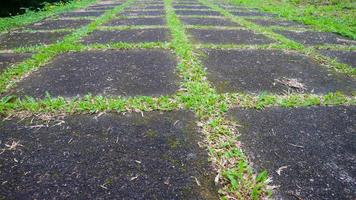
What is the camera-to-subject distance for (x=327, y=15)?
8.08m

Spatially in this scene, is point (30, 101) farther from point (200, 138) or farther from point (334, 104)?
point (334, 104)

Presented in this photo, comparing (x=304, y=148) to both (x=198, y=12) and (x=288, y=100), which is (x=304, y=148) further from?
(x=198, y=12)

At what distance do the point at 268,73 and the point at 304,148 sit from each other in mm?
1629

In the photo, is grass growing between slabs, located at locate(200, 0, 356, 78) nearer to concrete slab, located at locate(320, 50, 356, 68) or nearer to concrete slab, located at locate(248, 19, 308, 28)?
concrete slab, located at locate(320, 50, 356, 68)

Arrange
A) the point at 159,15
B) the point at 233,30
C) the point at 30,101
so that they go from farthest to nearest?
the point at 159,15 < the point at 233,30 < the point at 30,101

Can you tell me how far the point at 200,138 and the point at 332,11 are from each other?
855 cm

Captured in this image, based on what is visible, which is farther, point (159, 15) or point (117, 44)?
point (159, 15)

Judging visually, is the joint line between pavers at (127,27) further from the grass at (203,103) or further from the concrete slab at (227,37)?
the grass at (203,103)

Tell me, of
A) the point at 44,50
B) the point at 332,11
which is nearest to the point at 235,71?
the point at 44,50

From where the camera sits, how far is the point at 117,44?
4.73 meters

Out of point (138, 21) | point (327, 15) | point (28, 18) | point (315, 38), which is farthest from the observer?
point (327, 15)

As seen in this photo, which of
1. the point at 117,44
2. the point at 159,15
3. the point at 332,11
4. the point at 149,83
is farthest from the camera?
the point at 332,11

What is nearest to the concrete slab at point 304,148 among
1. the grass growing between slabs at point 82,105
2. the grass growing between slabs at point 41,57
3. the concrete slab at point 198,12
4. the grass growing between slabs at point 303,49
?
the grass growing between slabs at point 82,105

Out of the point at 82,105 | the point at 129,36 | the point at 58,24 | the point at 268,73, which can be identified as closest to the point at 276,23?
the point at 129,36
